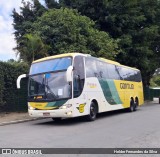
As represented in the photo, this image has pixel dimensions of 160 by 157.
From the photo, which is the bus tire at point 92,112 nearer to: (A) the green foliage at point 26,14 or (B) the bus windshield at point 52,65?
(B) the bus windshield at point 52,65

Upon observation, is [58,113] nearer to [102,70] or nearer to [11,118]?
Result: [11,118]

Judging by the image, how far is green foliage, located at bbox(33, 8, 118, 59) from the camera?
987 inches

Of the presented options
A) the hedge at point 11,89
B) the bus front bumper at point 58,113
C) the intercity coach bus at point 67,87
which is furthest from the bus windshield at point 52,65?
the hedge at point 11,89

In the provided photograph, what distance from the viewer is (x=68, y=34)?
25312mm

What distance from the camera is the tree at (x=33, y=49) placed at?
904 inches

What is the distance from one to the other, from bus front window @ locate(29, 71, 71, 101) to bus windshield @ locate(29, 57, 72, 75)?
0.94ft

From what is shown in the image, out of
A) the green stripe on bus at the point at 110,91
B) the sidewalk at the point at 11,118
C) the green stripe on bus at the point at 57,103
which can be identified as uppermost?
the green stripe on bus at the point at 110,91

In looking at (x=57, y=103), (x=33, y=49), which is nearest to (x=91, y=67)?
(x=57, y=103)

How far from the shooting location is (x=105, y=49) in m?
27.7

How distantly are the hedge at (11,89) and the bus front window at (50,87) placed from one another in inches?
171

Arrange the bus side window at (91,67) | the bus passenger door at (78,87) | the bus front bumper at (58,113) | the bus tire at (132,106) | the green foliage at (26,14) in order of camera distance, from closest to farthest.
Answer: the bus front bumper at (58,113)
the bus passenger door at (78,87)
the bus side window at (91,67)
the bus tire at (132,106)
the green foliage at (26,14)

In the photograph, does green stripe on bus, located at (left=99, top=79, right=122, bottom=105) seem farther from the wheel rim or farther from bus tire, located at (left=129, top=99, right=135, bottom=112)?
bus tire, located at (left=129, top=99, right=135, bottom=112)

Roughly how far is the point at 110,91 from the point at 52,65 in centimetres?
548

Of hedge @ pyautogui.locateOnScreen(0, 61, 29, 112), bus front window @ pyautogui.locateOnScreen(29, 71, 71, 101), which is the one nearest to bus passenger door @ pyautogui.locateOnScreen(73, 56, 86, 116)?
bus front window @ pyautogui.locateOnScreen(29, 71, 71, 101)
